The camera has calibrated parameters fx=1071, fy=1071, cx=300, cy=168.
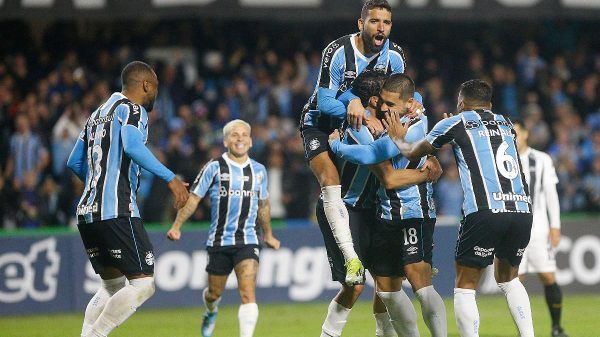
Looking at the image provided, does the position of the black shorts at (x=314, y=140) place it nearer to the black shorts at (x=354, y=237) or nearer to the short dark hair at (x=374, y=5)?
the black shorts at (x=354, y=237)

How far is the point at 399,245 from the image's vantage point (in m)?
8.29

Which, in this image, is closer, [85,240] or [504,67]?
[85,240]

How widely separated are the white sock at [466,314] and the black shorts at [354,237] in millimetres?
842

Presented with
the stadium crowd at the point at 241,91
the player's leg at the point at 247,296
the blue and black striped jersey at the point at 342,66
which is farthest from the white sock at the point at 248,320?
the stadium crowd at the point at 241,91

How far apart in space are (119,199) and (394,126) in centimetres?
216

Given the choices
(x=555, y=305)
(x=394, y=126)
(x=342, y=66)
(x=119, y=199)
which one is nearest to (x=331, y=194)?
(x=394, y=126)

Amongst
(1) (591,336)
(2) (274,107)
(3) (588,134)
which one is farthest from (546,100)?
(1) (591,336)

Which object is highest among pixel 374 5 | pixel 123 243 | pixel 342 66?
pixel 374 5

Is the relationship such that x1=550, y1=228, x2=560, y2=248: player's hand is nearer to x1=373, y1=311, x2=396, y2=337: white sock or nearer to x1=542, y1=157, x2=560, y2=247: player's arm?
x1=542, y1=157, x2=560, y2=247: player's arm

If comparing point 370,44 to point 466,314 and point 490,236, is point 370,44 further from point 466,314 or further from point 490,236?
point 466,314

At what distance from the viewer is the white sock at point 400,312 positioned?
8164 mm

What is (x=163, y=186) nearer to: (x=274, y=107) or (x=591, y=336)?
(x=274, y=107)

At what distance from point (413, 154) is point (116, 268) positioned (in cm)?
251

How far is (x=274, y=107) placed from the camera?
56.9 ft
